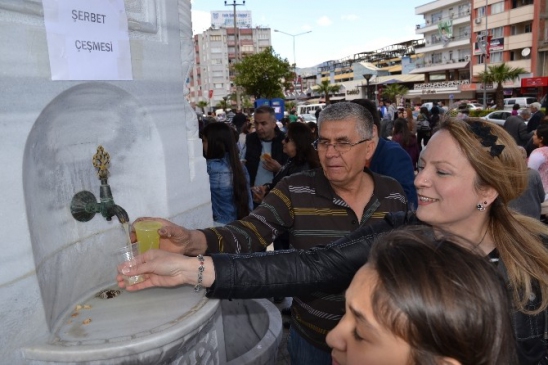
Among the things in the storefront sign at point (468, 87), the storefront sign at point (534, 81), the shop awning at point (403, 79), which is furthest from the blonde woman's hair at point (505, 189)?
the shop awning at point (403, 79)

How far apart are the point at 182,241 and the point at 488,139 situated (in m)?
1.27

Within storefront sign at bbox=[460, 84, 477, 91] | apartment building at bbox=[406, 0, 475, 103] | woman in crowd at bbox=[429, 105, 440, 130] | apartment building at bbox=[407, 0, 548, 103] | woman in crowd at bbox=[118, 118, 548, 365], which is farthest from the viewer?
apartment building at bbox=[406, 0, 475, 103]

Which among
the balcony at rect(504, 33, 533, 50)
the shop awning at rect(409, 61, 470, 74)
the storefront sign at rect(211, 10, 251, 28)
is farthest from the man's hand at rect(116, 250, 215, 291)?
the storefront sign at rect(211, 10, 251, 28)

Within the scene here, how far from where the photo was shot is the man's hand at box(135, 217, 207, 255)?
6.38ft

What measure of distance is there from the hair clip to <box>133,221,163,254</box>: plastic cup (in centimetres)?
132

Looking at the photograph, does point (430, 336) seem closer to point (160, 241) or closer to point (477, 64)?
point (160, 241)

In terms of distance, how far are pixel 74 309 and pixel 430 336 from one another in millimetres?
1919

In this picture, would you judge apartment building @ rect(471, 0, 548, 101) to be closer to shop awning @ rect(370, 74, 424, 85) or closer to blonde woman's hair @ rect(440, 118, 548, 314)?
shop awning @ rect(370, 74, 424, 85)

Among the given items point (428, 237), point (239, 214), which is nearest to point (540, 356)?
point (428, 237)

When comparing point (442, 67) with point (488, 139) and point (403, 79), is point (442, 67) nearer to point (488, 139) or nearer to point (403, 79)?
point (403, 79)

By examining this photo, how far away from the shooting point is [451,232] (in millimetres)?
1543

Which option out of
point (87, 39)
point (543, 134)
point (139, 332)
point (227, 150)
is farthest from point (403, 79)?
point (139, 332)

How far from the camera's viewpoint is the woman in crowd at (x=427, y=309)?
94 centimetres

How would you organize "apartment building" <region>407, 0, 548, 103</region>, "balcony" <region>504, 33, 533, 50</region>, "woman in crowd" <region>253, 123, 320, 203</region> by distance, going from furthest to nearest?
1. "balcony" <region>504, 33, 533, 50</region>
2. "apartment building" <region>407, 0, 548, 103</region>
3. "woman in crowd" <region>253, 123, 320, 203</region>
